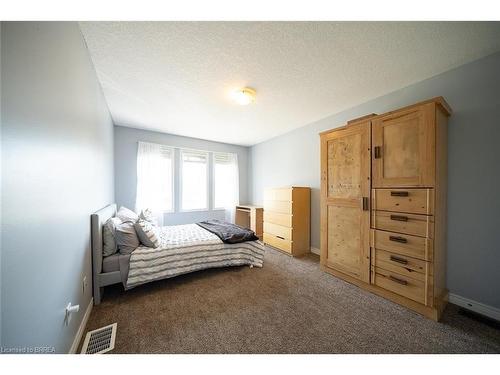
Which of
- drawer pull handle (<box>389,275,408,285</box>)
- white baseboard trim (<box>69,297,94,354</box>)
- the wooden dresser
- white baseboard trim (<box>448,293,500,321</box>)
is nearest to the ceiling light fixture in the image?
the wooden dresser

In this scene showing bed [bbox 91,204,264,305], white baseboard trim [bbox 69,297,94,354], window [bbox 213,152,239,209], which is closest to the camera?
white baseboard trim [bbox 69,297,94,354]

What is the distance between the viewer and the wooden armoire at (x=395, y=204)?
156 centimetres

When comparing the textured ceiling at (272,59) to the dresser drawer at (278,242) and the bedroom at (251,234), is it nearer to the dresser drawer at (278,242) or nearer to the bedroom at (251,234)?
the bedroom at (251,234)

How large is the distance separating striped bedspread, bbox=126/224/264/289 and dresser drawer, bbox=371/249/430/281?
146 cm

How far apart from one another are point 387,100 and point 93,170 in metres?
3.62

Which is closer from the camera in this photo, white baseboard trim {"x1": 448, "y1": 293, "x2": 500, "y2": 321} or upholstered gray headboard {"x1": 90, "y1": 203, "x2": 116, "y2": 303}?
white baseboard trim {"x1": 448, "y1": 293, "x2": 500, "y2": 321}

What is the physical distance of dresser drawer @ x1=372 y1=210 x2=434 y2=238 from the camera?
1.56 meters

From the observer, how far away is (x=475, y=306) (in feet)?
5.40

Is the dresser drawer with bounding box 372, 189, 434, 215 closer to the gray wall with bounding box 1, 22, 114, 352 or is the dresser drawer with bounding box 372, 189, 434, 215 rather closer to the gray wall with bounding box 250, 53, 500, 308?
the gray wall with bounding box 250, 53, 500, 308

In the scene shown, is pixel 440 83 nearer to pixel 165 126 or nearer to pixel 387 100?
pixel 387 100

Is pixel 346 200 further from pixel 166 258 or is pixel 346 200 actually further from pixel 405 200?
pixel 166 258

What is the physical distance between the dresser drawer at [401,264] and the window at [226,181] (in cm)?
337
